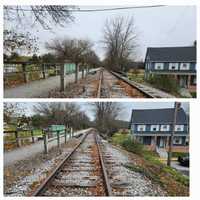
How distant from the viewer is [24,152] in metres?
2.33

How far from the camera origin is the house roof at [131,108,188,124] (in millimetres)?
2266

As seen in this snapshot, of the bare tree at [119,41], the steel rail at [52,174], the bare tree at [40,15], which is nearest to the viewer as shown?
the steel rail at [52,174]

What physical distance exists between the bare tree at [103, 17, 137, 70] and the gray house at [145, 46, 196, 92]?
15cm

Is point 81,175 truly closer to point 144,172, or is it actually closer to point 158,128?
point 144,172

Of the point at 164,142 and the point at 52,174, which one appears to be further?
the point at 164,142

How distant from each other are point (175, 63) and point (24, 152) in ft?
4.20

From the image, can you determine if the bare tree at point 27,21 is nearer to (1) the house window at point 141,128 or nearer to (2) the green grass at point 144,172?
(1) the house window at point 141,128

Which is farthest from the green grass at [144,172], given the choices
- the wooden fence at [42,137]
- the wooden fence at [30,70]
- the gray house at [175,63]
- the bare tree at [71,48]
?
the wooden fence at [30,70]

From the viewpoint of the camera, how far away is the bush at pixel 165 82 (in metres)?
2.30

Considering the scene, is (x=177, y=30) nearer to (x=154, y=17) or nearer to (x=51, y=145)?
(x=154, y=17)

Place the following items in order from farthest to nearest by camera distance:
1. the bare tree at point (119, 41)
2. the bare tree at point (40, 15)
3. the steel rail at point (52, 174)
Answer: the bare tree at point (119, 41) < the bare tree at point (40, 15) < the steel rail at point (52, 174)

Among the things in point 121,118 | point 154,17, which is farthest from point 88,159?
point 154,17

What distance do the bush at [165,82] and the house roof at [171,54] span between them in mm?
134

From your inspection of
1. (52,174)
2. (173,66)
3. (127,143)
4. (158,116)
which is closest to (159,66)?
(173,66)
